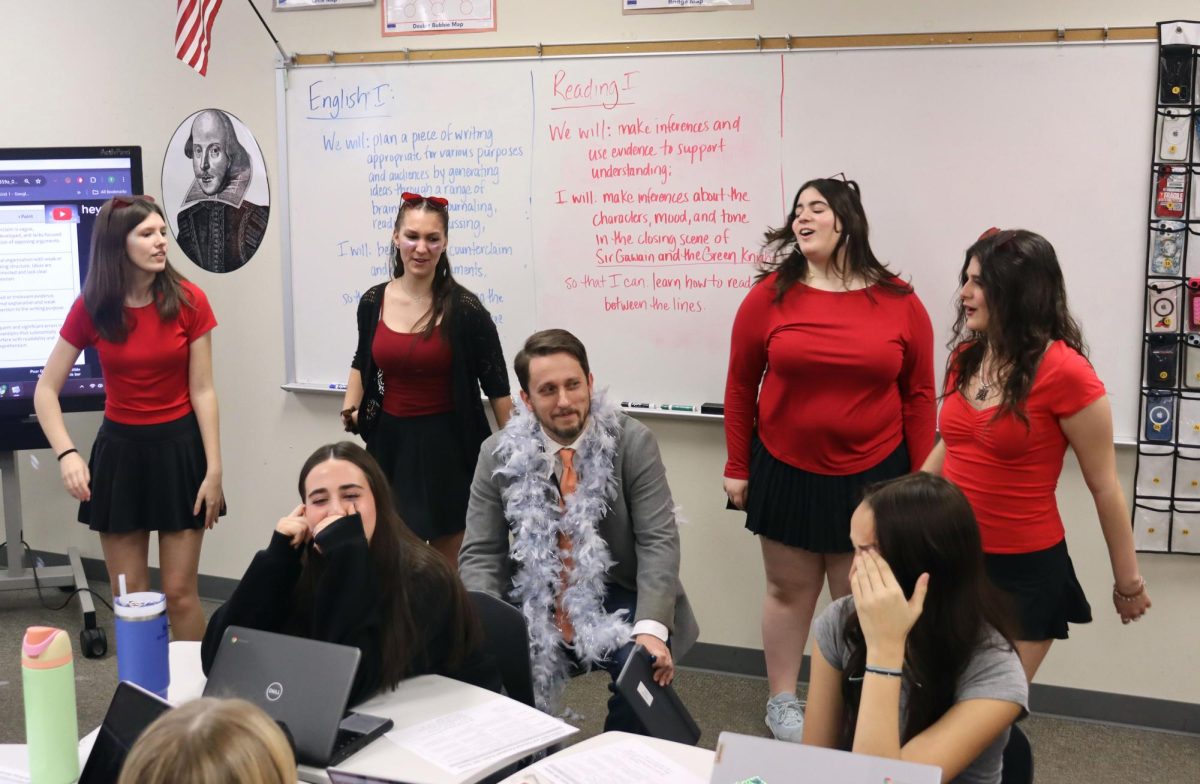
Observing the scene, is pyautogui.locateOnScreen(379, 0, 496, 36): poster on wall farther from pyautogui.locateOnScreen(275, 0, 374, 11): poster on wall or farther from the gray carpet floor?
the gray carpet floor

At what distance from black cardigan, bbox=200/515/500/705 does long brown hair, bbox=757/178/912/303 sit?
4.66 ft

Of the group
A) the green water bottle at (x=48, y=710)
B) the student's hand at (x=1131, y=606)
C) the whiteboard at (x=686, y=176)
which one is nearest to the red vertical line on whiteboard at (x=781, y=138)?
the whiteboard at (x=686, y=176)

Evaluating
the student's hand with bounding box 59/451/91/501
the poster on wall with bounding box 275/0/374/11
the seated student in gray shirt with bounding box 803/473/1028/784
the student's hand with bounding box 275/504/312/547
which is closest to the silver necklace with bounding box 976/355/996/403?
the seated student in gray shirt with bounding box 803/473/1028/784

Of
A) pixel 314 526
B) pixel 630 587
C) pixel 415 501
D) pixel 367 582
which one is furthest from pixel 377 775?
pixel 415 501

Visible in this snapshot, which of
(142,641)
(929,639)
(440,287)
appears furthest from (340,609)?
(440,287)

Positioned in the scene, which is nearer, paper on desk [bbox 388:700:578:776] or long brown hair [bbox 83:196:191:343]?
paper on desk [bbox 388:700:578:776]

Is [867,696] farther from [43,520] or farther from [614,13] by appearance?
[43,520]

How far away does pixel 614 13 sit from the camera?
11.5 ft

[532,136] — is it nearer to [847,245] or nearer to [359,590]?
[847,245]

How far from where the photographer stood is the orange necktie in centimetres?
254

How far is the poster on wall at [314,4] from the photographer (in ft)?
12.4

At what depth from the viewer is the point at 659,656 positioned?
2.35 metres

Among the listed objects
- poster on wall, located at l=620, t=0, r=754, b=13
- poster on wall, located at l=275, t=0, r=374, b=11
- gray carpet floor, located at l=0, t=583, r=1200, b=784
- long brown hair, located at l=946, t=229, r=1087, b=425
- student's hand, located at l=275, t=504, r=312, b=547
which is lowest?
gray carpet floor, located at l=0, t=583, r=1200, b=784

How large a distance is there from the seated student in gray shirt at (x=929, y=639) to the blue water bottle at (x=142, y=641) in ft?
3.75
